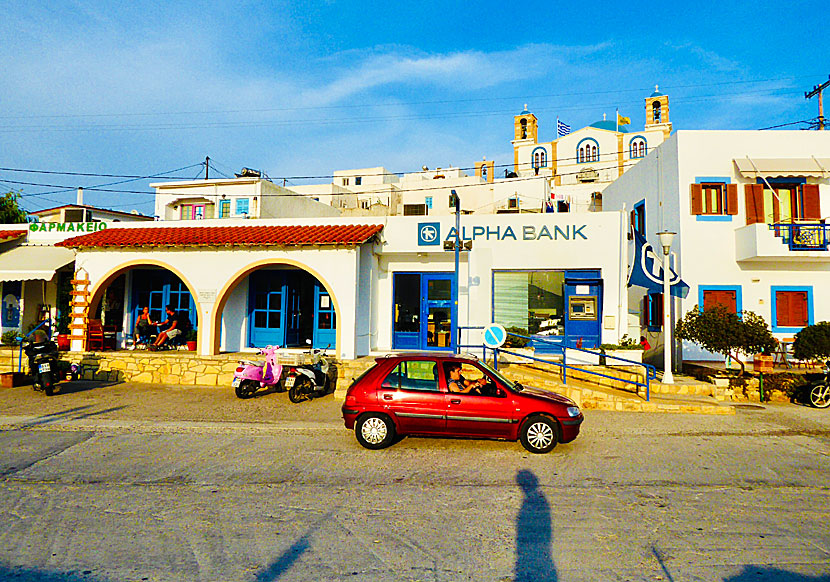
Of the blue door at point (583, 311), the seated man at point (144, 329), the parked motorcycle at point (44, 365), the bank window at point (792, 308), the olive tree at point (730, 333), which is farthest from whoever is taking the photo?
the seated man at point (144, 329)

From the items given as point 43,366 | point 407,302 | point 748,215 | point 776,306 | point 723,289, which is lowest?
point 43,366

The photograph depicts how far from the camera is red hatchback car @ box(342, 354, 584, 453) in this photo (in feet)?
26.9

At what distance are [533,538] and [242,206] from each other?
20.5 m

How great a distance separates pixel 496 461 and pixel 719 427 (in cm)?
537

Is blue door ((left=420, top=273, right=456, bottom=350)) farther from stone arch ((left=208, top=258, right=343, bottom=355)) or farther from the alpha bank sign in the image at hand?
stone arch ((left=208, top=258, right=343, bottom=355))

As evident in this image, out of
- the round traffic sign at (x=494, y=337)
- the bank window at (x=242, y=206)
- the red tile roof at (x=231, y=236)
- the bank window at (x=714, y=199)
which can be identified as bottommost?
the round traffic sign at (x=494, y=337)

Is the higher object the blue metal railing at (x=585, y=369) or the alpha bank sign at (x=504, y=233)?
the alpha bank sign at (x=504, y=233)

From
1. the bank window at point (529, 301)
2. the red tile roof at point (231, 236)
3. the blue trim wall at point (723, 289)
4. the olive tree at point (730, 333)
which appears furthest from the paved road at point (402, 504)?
the blue trim wall at point (723, 289)

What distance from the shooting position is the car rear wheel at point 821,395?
42.2 feet

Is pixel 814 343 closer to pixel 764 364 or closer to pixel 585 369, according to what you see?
pixel 764 364

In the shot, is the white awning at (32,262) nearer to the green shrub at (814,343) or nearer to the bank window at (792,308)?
the green shrub at (814,343)

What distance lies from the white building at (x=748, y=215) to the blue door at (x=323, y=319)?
960 cm

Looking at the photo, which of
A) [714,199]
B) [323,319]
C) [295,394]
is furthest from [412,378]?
[714,199]

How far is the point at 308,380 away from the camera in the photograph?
1245 cm
